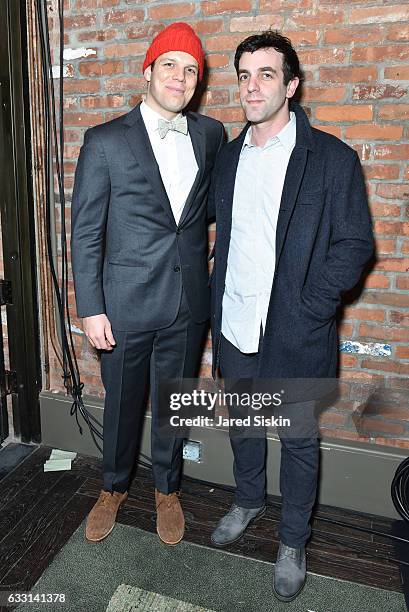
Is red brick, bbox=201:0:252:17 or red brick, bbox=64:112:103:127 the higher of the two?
red brick, bbox=201:0:252:17

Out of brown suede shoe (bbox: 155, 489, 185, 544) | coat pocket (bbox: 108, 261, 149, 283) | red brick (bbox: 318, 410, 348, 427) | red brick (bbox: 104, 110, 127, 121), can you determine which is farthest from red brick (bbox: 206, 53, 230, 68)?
brown suede shoe (bbox: 155, 489, 185, 544)

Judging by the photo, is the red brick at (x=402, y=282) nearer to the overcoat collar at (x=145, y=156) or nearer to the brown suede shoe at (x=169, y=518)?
the overcoat collar at (x=145, y=156)

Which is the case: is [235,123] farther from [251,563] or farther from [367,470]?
[251,563]

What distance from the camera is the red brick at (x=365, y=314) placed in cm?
230

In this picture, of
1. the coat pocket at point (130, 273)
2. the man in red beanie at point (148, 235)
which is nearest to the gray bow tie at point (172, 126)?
the man in red beanie at point (148, 235)

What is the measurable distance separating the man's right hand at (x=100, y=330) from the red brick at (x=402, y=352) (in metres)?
1.21

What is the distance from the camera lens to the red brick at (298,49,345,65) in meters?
2.13

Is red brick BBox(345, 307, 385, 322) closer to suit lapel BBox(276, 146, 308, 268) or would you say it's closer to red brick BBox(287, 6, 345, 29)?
suit lapel BBox(276, 146, 308, 268)

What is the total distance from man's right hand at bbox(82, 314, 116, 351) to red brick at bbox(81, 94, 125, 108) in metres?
1.03

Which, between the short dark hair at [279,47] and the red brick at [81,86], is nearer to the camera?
the short dark hair at [279,47]

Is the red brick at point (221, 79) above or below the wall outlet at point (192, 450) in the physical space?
above

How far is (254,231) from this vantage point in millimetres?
1946

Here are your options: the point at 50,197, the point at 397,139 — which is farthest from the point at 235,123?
the point at 50,197

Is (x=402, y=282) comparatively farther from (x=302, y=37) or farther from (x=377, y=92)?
(x=302, y=37)
